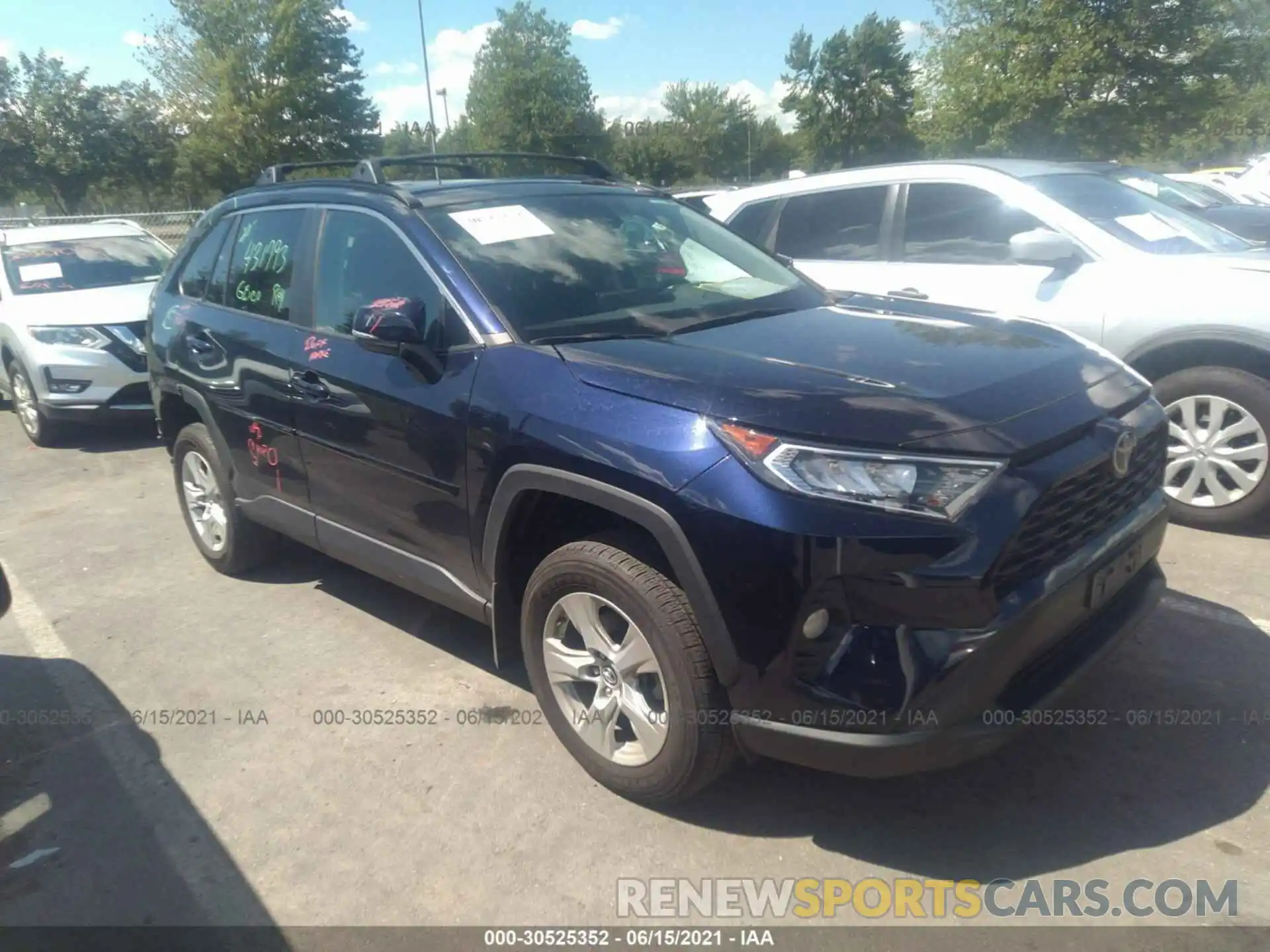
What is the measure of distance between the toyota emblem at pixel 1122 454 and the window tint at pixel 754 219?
392cm

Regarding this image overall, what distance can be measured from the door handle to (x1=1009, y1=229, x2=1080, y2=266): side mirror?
342cm

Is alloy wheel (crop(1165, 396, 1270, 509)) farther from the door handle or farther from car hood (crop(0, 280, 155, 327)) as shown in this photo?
car hood (crop(0, 280, 155, 327))

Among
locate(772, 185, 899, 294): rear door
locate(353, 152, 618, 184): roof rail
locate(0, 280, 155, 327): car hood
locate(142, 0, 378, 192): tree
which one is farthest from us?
locate(142, 0, 378, 192): tree

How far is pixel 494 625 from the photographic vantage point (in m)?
3.26

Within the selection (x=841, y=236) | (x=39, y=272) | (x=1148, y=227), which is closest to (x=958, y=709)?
(x=1148, y=227)

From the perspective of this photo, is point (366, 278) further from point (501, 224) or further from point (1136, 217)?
point (1136, 217)

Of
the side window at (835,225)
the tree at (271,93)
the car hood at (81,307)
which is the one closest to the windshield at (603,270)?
the side window at (835,225)

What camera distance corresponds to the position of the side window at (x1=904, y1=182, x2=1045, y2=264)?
541 cm

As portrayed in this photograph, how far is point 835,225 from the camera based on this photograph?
20.2 feet

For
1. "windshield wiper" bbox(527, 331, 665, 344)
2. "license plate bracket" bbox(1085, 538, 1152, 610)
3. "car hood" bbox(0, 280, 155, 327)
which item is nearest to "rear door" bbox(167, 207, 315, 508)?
"windshield wiper" bbox(527, 331, 665, 344)

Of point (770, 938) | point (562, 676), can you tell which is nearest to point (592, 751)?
point (562, 676)

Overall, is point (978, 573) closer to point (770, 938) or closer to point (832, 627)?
point (832, 627)

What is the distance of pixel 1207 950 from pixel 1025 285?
369 centimetres

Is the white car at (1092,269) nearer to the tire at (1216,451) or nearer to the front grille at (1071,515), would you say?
the tire at (1216,451)
